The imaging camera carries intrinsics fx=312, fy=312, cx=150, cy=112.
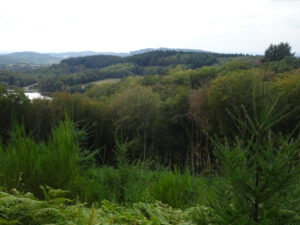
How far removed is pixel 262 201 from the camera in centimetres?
239

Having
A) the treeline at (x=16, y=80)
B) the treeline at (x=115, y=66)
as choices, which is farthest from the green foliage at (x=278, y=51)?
the treeline at (x=16, y=80)

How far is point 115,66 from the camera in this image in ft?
404

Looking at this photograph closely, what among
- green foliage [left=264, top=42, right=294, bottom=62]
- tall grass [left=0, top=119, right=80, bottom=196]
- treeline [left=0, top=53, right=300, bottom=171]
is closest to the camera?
tall grass [left=0, top=119, right=80, bottom=196]

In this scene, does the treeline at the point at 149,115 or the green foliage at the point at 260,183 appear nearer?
the green foliage at the point at 260,183

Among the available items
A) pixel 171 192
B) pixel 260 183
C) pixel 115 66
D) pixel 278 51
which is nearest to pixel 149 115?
pixel 171 192

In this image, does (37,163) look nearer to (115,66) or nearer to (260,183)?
(260,183)

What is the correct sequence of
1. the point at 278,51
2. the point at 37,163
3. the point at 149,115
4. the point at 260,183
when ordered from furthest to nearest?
the point at 278,51 → the point at 149,115 → the point at 37,163 → the point at 260,183

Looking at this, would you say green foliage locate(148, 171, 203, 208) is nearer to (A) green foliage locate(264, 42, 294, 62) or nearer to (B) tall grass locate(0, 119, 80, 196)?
(B) tall grass locate(0, 119, 80, 196)

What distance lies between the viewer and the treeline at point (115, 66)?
92125 mm

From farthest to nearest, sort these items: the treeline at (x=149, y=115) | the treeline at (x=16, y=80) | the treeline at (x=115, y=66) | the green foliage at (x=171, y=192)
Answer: the treeline at (x=16, y=80)
the treeline at (x=115, y=66)
the treeline at (x=149, y=115)
the green foliage at (x=171, y=192)

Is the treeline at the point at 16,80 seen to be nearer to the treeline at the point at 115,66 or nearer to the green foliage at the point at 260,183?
the treeline at the point at 115,66

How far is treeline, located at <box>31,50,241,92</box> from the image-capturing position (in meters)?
92.1

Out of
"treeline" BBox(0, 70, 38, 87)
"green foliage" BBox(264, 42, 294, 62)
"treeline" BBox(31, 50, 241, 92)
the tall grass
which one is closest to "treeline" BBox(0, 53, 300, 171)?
the tall grass

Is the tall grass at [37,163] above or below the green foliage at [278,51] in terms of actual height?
below
